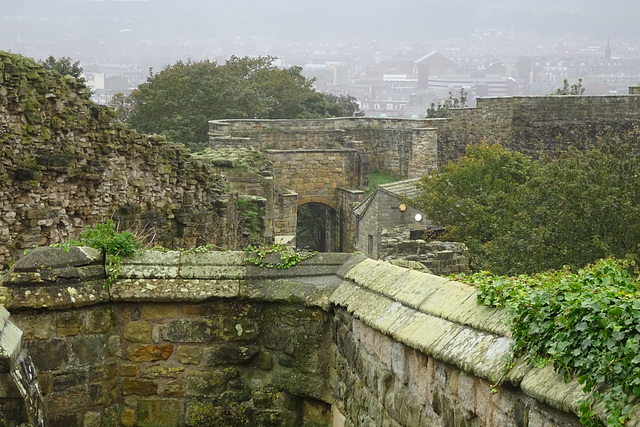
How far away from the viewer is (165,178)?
54.4 ft

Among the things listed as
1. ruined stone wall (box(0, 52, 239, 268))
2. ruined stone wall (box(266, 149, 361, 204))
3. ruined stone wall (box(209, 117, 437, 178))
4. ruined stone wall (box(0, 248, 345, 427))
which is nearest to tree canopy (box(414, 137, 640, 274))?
ruined stone wall (box(0, 52, 239, 268))

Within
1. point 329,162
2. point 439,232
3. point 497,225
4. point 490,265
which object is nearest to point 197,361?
point 490,265

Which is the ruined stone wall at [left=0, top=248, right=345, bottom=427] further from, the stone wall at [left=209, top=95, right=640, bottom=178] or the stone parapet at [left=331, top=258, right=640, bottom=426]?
the stone wall at [left=209, top=95, right=640, bottom=178]

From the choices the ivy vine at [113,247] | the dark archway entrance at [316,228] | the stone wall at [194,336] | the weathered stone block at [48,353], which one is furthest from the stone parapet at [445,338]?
the dark archway entrance at [316,228]

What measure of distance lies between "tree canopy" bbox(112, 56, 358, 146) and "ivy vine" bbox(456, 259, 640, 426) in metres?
39.0

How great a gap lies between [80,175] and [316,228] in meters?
35.3

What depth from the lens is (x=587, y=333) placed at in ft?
12.7

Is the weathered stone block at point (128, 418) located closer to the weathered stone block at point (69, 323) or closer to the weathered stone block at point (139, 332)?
the weathered stone block at point (139, 332)

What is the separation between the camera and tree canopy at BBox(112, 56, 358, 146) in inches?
1860

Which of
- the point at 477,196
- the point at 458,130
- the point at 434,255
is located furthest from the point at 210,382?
the point at 458,130

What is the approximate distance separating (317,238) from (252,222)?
98.4ft

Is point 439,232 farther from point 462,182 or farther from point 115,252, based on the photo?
point 115,252

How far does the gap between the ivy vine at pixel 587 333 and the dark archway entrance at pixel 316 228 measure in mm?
38681

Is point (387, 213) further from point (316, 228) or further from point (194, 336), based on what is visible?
point (194, 336)
